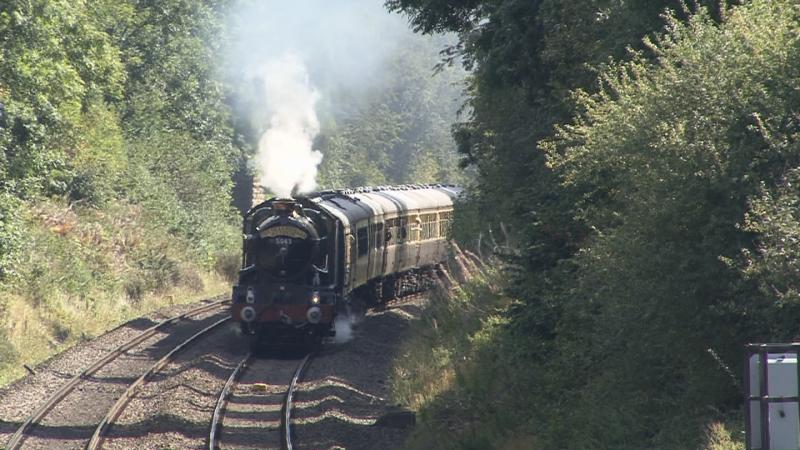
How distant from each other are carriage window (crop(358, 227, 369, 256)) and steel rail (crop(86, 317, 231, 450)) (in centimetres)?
394

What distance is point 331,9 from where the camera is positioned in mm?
62812

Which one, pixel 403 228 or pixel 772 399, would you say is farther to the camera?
pixel 403 228

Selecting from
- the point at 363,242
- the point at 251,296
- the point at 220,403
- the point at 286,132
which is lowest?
the point at 220,403

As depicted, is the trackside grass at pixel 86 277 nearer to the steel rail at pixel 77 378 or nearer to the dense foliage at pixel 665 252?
the steel rail at pixel 77 378

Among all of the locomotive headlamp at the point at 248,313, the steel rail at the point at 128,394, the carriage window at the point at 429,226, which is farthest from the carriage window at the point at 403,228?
the locomotive headlamp at the point at 248,313

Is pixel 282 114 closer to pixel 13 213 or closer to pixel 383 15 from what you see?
pixel 13 213

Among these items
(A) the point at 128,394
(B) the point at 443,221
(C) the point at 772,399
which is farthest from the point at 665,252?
(B) the point at 443,221

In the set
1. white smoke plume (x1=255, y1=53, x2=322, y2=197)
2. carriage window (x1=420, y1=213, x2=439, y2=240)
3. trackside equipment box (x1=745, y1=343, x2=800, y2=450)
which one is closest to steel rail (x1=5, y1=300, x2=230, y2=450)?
white smoke plume (x1=255, y1=53, x2=322, y2=197)

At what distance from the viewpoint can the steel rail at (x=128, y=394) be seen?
15.5m

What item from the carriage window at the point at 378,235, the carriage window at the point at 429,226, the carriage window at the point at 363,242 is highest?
the carriage window at the point at 429,226

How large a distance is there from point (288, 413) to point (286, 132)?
2565 cm

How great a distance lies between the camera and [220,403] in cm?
1808

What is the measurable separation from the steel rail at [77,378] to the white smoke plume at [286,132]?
626 centimetres

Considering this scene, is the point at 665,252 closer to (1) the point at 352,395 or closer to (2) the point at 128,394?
(1) the point at 352,395
